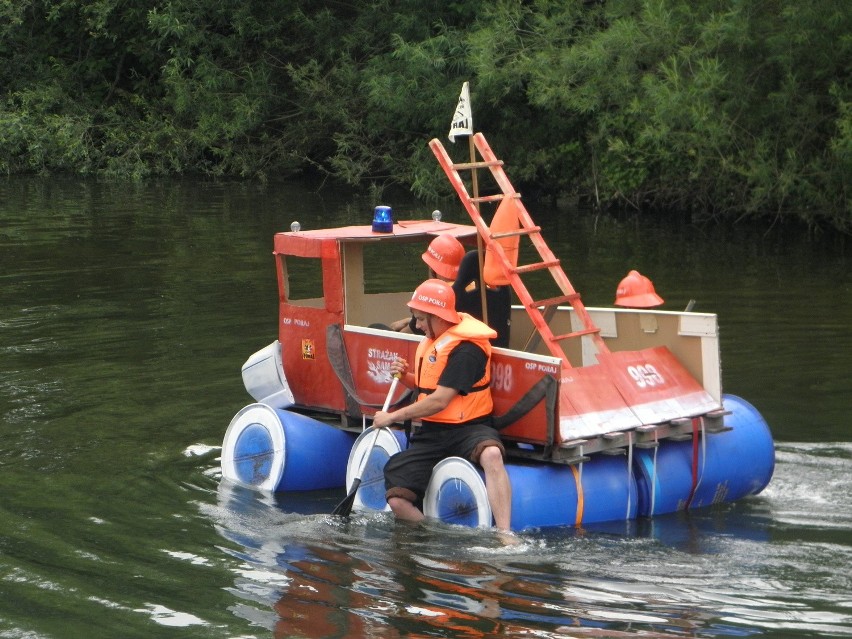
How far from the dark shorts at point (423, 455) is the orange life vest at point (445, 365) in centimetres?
8

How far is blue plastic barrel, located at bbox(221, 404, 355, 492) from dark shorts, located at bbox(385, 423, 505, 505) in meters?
1.08

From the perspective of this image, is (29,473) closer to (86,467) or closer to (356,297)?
(86,467)

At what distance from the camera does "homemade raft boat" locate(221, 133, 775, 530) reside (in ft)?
26.7

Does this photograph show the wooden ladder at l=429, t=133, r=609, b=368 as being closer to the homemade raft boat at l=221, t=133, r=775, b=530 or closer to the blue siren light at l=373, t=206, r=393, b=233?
the homemade raft boat at l=221, t=133, r=775, b=530

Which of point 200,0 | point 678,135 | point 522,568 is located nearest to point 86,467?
point 522,568

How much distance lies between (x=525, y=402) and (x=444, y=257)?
55.2 inches

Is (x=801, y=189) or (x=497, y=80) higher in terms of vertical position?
(x=497, y=80)

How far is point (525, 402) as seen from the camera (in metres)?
8.08

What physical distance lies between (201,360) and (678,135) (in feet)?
35.6

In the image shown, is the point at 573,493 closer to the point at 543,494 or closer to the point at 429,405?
the point at 543,494

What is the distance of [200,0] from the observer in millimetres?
31703

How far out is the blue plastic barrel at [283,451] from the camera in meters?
9.32

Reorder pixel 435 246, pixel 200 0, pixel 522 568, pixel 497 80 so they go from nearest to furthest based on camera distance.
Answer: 1. pixel 522 568
2. pixel 435 246
3. pixel 497 80
4. pixel 200 0

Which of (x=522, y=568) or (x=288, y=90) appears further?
(x=288, y=90)
